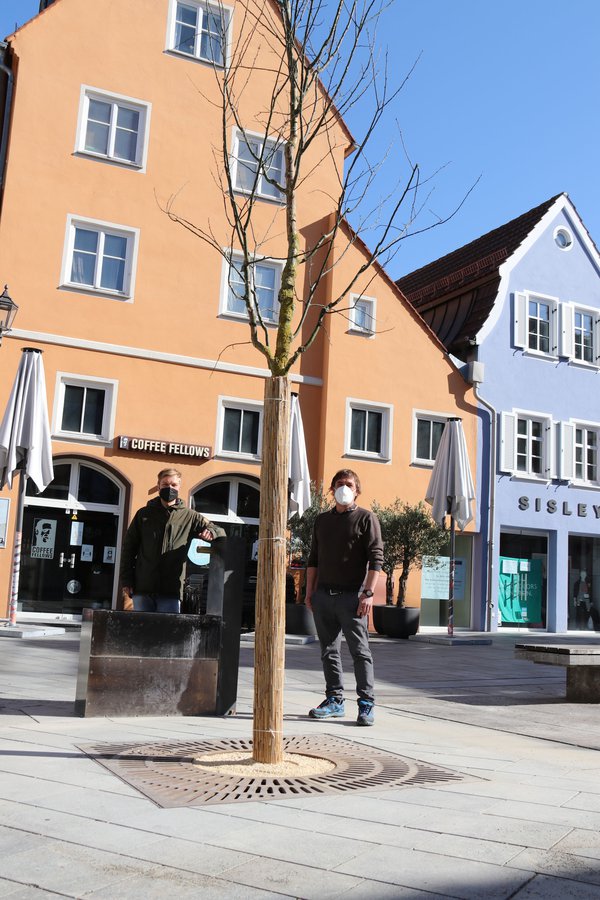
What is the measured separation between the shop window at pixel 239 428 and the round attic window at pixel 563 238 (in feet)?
37.7

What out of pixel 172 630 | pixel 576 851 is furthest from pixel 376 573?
Answer: pixel 576 851

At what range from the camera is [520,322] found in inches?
984

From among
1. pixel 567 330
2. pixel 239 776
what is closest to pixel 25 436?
pixel 239 776

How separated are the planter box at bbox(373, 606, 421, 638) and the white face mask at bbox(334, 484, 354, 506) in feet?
38.3

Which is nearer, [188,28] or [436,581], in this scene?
[188,28]

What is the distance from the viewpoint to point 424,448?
22641 mm

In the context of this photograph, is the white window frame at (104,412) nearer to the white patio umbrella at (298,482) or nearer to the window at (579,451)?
→ the white patio umbrella at (298,482)

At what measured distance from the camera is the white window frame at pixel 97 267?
18594 millimetres

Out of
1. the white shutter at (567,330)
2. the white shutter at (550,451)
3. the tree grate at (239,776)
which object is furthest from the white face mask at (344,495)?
the white shutter at (567,330)

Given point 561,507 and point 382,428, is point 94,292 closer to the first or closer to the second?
point 382,428

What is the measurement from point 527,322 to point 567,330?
4.93 ft

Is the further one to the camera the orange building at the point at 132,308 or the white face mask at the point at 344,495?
the orange building at the point at 132,308

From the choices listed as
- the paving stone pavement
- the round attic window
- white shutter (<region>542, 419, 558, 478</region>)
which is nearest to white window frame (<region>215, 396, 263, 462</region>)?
white shutter (<region>542, 419, 558, 478</region>)

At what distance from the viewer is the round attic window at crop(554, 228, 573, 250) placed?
26.8 meters
